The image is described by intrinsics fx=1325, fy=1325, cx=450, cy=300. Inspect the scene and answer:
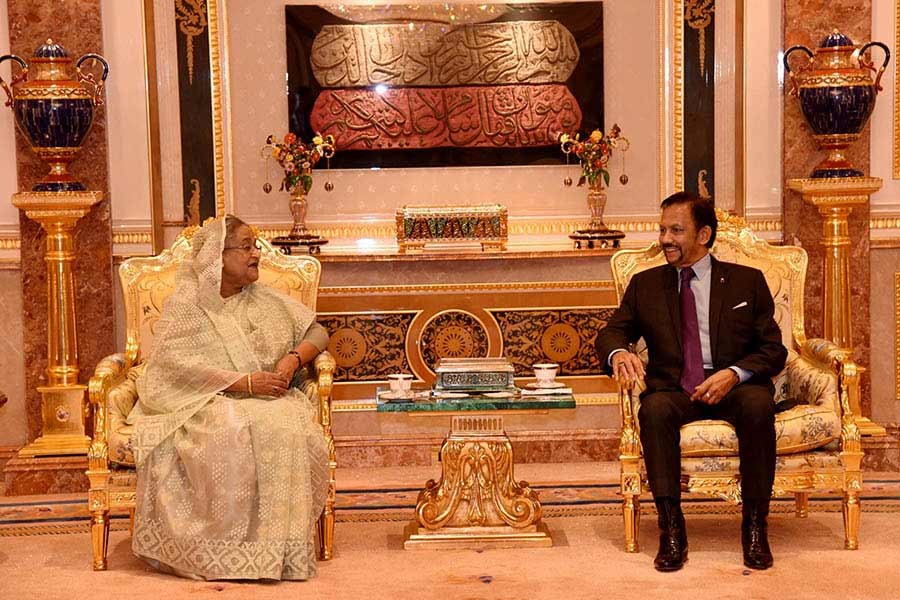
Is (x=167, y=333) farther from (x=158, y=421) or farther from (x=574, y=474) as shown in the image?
(x=574, y=474)

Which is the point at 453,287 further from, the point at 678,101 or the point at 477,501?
the point at 477,501

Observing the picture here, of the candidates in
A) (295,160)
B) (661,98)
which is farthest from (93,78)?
(661,98)

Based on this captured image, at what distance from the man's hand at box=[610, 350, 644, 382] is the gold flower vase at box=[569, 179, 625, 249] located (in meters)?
1.90

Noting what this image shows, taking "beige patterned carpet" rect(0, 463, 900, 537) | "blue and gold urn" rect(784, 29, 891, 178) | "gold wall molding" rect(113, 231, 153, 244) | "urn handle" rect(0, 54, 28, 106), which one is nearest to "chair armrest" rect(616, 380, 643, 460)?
"beige patterned carpet" rect(0, 463, 900, 537)

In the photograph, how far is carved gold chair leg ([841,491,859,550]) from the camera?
5039mm

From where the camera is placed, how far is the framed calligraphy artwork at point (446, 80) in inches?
289

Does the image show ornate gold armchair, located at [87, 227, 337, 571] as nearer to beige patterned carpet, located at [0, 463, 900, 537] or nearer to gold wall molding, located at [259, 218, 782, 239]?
beige patterned carpet, located at [0, 463, 900, 537]

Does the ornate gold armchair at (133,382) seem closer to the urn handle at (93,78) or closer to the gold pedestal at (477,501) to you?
the gold pedestal at (477,501)

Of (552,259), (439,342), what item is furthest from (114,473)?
(552,259)

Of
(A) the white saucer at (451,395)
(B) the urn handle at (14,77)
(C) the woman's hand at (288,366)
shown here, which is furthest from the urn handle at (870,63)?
(B) the urn handle at (14,77)

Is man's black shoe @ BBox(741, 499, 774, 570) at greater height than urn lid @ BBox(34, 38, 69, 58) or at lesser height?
lesser

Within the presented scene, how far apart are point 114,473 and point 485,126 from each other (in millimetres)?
3282

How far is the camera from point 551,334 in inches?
270

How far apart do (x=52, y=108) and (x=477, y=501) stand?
2.73 m
